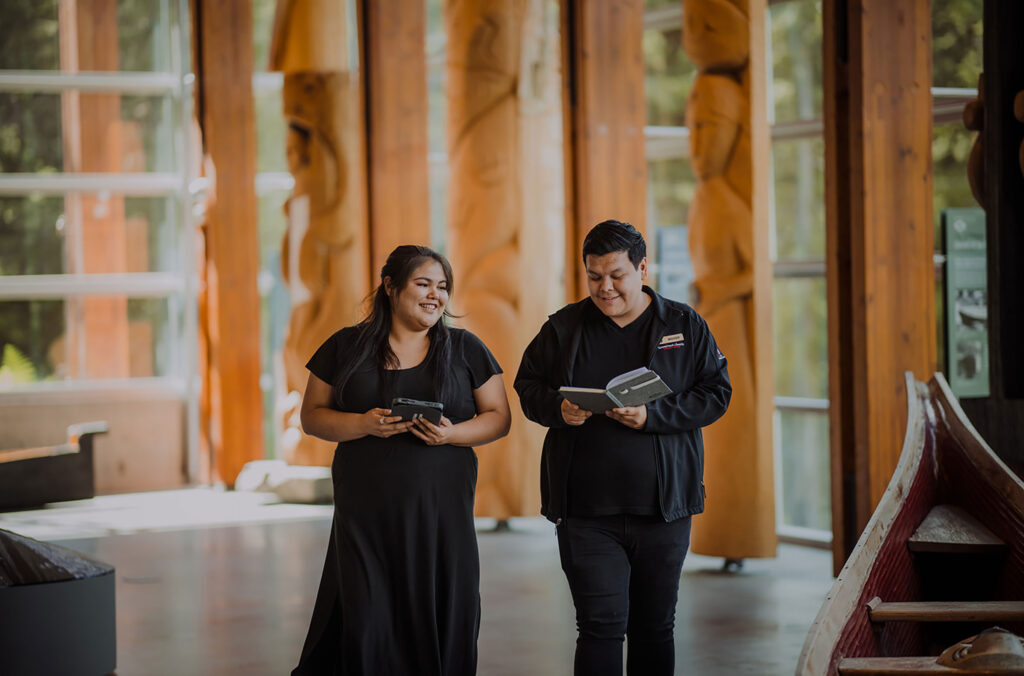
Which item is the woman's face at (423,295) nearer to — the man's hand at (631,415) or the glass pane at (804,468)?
the man's hand at (631,415)

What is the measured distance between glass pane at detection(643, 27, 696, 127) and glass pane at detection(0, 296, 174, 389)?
519 cm

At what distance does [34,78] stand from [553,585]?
7.60 meters

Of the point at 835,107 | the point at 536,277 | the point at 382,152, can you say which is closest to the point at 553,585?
the point at 536,277

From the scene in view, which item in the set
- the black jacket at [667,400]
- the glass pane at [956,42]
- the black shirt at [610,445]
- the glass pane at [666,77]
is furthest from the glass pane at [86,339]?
the black shirt at [610,445]

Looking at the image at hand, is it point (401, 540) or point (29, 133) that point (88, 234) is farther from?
→ point (401, 540)

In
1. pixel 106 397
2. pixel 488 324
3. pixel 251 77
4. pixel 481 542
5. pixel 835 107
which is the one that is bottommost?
pixel 481 542

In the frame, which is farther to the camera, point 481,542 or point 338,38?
point 338,38

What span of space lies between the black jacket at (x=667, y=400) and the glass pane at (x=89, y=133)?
8.70m

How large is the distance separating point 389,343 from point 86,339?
827cm

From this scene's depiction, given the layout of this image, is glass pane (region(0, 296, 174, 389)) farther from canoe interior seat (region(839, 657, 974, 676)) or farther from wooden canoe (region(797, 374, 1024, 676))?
canoe interior seat (region(839, 657, 974, 676))

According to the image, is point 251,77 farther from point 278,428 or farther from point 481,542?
point 481,542

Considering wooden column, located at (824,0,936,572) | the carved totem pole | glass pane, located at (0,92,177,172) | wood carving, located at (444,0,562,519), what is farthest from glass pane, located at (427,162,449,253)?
wooden column, located at (824,0,936,572)

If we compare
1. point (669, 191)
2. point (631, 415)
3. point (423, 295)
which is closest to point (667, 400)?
point (631, 415)

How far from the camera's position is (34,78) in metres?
11.0
